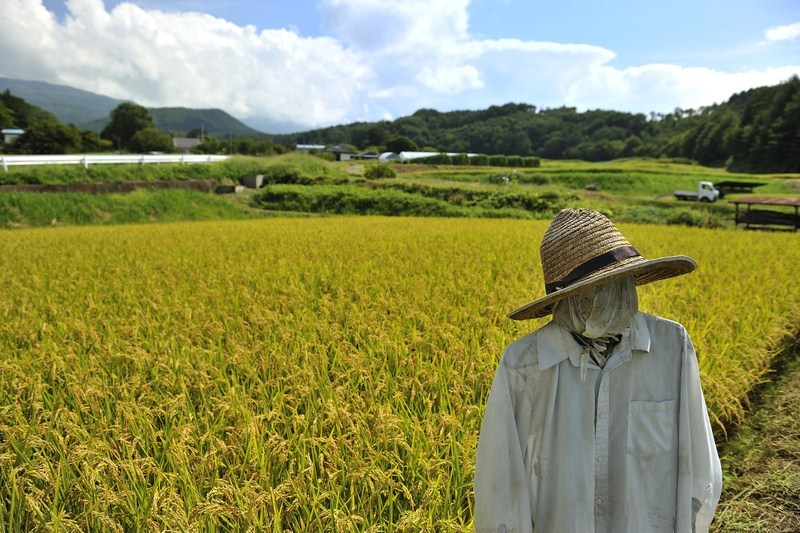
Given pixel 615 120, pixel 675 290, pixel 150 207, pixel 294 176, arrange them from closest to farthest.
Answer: pixel 675 290, pixel 150 207, pixel 294 176, pixel 615 120

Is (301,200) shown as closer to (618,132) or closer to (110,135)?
(110,135)

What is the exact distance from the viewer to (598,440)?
3.78 feet

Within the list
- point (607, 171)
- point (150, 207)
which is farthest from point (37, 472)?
point (607, 171)

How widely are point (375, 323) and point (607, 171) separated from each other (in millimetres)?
36590

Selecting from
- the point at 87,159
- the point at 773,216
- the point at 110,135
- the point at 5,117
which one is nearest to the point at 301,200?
the point at 87,159

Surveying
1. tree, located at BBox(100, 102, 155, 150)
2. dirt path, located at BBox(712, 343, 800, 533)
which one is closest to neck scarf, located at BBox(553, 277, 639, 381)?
dirt path, located at BBox(712, 343, 800, 533)

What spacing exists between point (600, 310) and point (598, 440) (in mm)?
320

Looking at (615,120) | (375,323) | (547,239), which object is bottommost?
(375,323)

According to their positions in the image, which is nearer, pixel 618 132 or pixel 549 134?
pixel 618 132

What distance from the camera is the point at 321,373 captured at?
270 cm

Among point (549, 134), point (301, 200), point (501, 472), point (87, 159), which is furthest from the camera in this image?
point (549, 134)

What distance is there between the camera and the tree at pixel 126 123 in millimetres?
62522

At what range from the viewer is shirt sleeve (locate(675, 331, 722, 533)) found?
1.16 m

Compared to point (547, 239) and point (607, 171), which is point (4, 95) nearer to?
point (607, 171)
